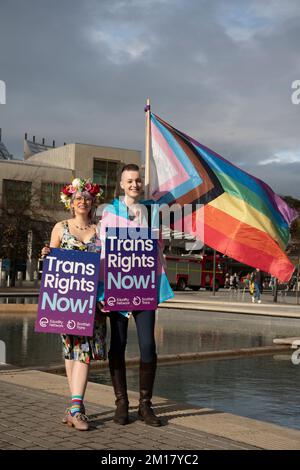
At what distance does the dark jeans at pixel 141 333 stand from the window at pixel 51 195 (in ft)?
169

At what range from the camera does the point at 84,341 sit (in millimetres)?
6129

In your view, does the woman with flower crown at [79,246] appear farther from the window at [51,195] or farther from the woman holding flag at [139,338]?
the window at [51,195]

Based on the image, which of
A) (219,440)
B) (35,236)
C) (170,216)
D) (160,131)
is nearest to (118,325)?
(219,440)

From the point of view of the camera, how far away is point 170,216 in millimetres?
9141

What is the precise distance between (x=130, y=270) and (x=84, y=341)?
27.5 inches

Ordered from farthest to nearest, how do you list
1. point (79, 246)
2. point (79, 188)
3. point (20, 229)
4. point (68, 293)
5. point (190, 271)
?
point (190, 271) → point (20, 229) → point (79, 188) → point (79, 246) → point (68, 293)

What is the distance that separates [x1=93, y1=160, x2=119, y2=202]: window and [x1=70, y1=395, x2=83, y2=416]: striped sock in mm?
66114

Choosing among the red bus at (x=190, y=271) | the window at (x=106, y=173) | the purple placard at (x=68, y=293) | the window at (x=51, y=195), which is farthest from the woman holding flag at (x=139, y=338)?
the window at (x=106, y=173)

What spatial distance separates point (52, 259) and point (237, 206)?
389 cm

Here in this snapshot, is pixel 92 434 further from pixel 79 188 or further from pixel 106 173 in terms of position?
pixel 106 173

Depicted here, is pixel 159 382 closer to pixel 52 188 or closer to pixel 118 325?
pixel 118 325

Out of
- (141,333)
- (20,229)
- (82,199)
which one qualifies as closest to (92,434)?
(141,333)

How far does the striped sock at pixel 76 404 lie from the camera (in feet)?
19.1

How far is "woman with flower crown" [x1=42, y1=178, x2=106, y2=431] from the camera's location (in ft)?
19.8
